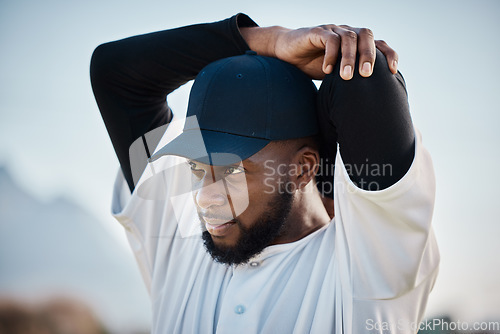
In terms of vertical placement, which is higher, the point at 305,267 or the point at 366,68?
the point at 366,68

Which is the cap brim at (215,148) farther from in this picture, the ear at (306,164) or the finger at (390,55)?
the finger at (390,55)

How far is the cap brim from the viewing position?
177 cm

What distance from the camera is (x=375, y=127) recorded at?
4.82 feet

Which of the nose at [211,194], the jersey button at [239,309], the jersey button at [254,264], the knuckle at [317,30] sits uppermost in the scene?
the knuckle at [317,30]

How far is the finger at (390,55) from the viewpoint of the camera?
1554 millimetres

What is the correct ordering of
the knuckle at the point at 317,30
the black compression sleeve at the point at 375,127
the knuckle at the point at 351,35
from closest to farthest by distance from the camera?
the black compression sleeve at the point at 375,127 < the knuckle at the point at 351,35 < the knuckle at the point at 317,30

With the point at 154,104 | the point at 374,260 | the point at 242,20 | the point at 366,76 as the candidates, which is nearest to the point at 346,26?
the point at 366,76

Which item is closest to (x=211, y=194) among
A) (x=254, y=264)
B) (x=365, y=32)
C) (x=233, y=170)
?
(x=233, y=170)

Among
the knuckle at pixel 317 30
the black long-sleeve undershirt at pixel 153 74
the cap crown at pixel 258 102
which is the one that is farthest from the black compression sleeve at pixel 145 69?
the knuckle at pixel 317 30

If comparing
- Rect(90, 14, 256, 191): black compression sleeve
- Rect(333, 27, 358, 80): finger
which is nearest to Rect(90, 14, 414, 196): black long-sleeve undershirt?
Rect(90, 14, 256, 191): black compression sleeve

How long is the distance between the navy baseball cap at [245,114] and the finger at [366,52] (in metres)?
0.37

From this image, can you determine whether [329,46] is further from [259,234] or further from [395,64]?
[259,234]

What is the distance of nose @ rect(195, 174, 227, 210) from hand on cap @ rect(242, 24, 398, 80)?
0.59 metres

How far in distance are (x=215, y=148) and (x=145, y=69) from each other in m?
0.65
